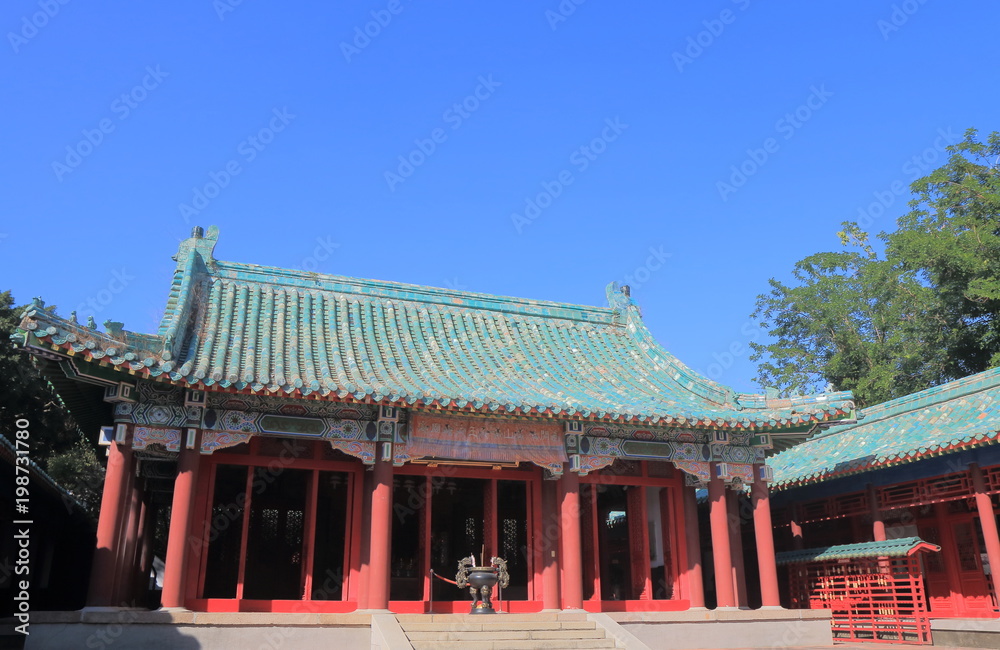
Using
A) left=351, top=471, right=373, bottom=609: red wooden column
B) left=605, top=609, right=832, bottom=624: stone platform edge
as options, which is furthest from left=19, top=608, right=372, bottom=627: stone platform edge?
left=605, top=609, right=832, bottom=624: stone platform edge

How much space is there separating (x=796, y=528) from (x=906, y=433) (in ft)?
11.2

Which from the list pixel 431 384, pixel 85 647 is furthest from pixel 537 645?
pixel 85 647

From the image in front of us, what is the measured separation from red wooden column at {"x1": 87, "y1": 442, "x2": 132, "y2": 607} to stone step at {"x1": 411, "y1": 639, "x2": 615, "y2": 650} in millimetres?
4307

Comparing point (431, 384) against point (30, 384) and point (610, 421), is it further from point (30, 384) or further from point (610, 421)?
point (30, 384)

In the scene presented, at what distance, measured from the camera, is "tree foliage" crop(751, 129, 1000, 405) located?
89.6ft

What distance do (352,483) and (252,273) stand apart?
532cm

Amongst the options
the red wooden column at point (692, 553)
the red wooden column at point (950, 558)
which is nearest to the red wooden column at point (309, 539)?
the red wooden column at point (692, 553)

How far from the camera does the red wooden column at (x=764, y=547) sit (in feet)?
45.8

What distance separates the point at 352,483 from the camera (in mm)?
13234

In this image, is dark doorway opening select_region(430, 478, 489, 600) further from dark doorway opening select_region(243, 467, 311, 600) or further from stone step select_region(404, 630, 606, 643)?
stone step select_region(404, 630, 606, 643)

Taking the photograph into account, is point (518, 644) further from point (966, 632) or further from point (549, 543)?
point (966, 632)

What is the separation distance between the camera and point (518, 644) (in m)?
11.1

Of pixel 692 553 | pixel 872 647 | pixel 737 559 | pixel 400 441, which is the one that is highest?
pixel 400 441

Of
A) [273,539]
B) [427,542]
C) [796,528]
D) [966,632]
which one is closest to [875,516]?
[796,528]
